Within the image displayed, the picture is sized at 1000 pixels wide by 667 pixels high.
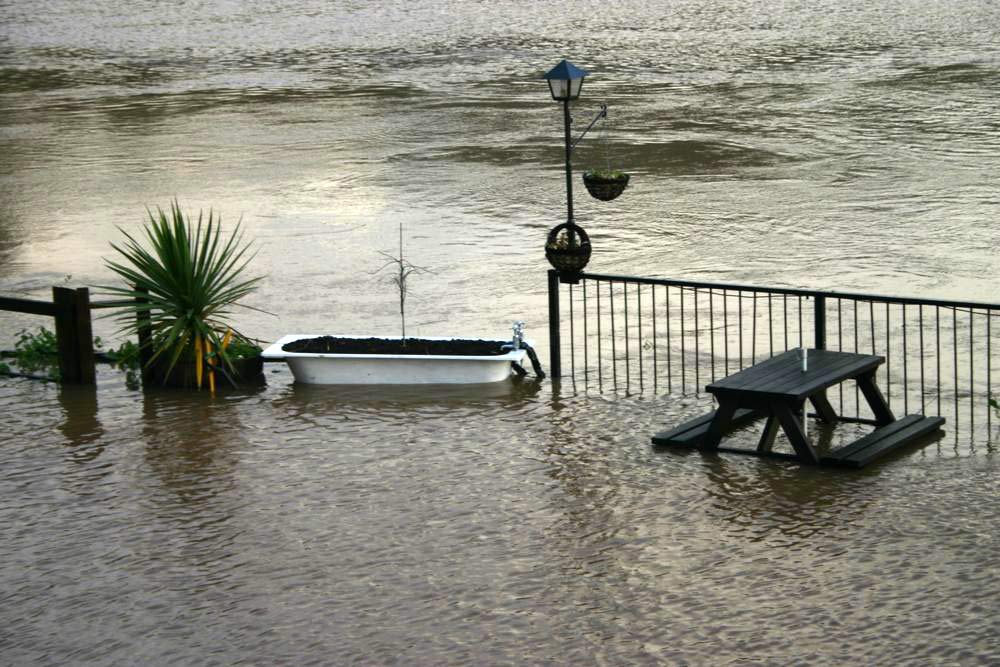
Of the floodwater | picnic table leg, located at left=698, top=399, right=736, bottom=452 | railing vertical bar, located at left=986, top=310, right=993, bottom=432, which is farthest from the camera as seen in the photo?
railing vertical bar, located at left=986, top=310, right=993, bottom=432

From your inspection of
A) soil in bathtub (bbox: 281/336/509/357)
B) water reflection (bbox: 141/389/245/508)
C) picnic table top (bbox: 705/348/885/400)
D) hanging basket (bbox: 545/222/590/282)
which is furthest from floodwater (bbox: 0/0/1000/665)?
hanging basket (bbox: 545/222/590/282)

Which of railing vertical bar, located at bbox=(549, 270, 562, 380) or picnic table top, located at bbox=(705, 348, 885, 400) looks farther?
railing vertical bar, located at bbox=(549, 270, 562, 380)

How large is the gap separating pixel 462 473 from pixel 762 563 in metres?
2.15

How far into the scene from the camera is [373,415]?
406 inches

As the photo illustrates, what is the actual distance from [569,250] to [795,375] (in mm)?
2251

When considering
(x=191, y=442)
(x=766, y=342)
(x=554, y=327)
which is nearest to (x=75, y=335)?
(x=191, y=442)

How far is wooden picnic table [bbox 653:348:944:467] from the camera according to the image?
883cm

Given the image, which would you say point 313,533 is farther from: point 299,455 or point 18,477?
point 18,477

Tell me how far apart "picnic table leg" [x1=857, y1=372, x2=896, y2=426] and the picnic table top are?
0.35 ft

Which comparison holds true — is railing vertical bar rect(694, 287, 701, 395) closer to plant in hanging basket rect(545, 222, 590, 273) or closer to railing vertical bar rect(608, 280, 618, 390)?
railing vertical bar rect(608, 280, 618, 390)

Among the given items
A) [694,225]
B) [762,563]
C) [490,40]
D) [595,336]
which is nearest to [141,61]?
[490,40]

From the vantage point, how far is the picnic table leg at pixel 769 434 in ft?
30.0

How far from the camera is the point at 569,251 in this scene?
35.7ft

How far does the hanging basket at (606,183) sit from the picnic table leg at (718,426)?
2.68 metres
